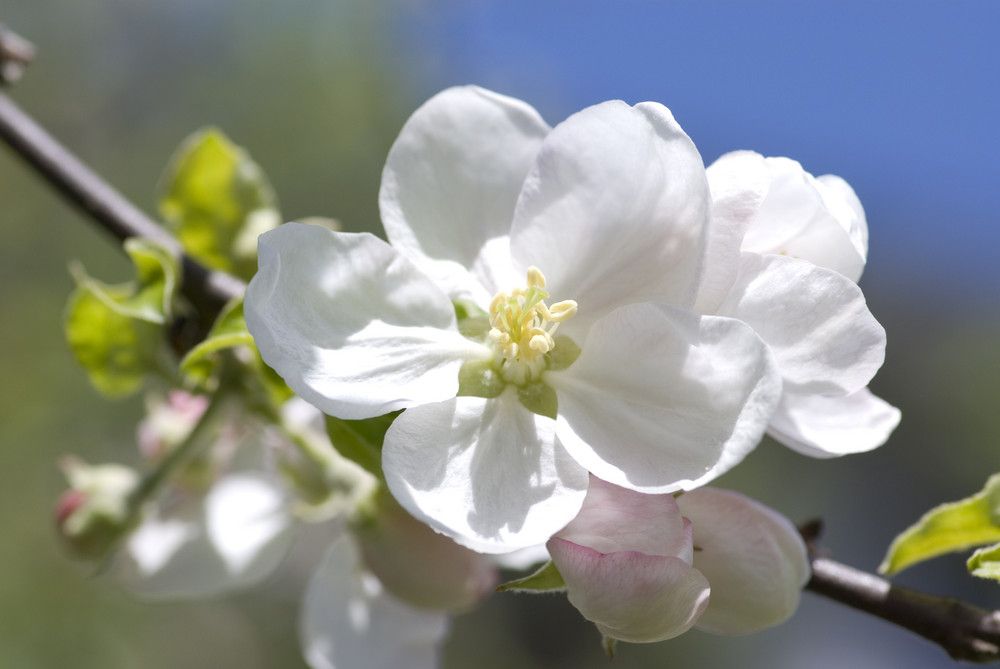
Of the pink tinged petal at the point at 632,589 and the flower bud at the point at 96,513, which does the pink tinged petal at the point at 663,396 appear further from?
the flower bud at the point at 96,513

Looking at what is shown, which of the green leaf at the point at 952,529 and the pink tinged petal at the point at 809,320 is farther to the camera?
the green leaf at the point at 952,529

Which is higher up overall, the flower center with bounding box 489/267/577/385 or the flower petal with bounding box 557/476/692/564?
the flower center with bounding box 489/267/577/385

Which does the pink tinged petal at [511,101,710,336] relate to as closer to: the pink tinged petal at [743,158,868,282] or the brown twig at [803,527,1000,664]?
the pink tinged petal at [743,158,868,282]

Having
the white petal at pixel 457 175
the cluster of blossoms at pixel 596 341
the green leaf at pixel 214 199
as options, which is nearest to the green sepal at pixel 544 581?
the cluster of blossoms at pixel 596 341

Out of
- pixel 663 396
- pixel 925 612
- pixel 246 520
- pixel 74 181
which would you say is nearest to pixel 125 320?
pixel 74 181

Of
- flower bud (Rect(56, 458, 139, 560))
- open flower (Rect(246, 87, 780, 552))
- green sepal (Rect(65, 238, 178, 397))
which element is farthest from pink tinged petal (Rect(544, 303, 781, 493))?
flower bud (Rect(56, 458, 139, 560))

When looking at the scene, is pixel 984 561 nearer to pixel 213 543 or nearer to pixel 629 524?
pixel 629 524

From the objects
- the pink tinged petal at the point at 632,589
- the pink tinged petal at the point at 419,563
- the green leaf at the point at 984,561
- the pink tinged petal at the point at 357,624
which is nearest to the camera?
the pink tinged petal at the point at 632,589
